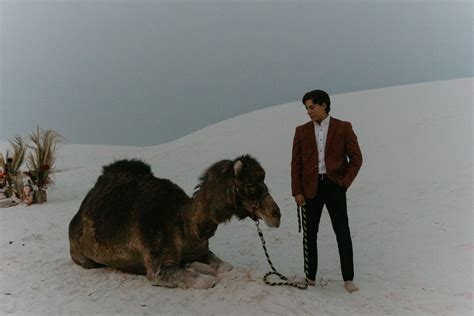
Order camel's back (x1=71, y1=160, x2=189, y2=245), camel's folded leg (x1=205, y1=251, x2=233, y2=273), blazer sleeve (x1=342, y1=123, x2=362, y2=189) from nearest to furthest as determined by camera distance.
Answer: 1. blazer sleeve (x1=342, y1=123, x2=362, y2=189)
2. camel's back (x1=71, y1=160, x2=189, y2=245)
3. camel's folded leg (x1=205, y1=251, x2=233, y2=273)

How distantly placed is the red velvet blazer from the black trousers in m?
0.11

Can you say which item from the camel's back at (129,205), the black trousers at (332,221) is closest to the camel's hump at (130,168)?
the camel's back at (129,205)

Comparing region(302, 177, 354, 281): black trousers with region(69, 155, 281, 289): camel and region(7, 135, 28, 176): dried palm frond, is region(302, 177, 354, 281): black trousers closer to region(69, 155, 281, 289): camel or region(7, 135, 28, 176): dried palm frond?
region(69, 155, 281, 289): camel

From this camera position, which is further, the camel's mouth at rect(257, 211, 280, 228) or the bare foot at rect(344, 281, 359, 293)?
the bare foot at rect(344, 281, 359, 293)

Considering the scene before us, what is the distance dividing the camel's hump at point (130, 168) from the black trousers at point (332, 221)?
2.43 meters

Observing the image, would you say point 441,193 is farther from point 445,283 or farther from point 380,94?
point 380,94

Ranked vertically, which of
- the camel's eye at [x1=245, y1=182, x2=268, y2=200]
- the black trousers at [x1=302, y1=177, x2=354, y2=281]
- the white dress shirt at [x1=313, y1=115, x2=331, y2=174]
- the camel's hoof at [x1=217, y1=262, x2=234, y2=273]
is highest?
the white dress shirt at [x1=313, y1=115, x2=331, y2=174]

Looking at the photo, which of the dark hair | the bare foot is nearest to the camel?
the dark hair

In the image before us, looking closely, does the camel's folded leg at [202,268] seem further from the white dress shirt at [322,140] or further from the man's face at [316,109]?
the man's face at [316,109]

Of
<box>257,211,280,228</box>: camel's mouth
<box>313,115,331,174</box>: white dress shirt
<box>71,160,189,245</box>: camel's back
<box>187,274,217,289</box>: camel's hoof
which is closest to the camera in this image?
<box>257,211,280,228</box>: camel's mouth

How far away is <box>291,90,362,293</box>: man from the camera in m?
5.14

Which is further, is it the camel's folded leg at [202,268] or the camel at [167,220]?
the camel's folded leg at [202,268]

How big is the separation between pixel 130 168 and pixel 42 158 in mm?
7689

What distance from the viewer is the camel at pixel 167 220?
4.74m
